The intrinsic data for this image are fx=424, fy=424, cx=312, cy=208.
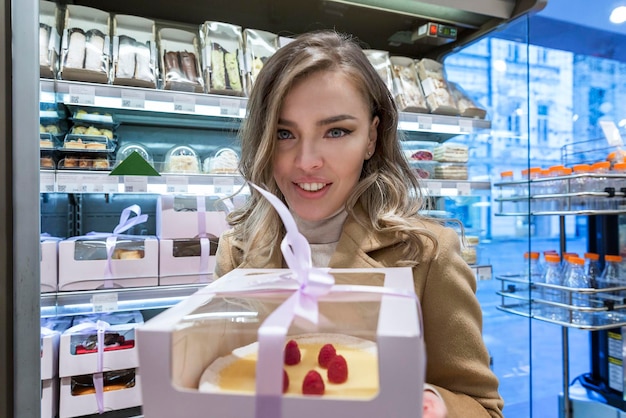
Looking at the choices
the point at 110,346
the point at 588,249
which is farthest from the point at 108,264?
the point at 588,249

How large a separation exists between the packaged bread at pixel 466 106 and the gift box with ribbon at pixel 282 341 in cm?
192

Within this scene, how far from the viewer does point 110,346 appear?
1625 millimetres

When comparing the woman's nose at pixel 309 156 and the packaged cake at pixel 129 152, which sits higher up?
the packaged cake at pixel 129 152

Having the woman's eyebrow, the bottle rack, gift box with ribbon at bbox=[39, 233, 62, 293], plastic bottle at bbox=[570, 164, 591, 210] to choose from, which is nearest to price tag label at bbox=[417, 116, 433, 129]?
the bottle rack

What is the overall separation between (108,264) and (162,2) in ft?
4.16

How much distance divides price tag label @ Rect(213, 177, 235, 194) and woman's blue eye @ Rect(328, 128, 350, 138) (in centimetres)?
97

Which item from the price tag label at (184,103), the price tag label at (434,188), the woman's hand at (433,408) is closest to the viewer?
the woman's hand at (433,408)

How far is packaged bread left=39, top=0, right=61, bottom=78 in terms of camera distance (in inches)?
59.3

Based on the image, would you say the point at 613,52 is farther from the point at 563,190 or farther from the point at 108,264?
the point at 108,264

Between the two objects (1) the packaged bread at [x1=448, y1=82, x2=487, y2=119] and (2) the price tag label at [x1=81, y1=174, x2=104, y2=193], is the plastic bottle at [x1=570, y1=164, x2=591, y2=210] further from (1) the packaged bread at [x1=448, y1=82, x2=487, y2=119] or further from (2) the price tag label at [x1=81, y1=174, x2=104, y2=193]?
(2) the price tag label at [x1=81, y1=174, x2=104, y2=193]

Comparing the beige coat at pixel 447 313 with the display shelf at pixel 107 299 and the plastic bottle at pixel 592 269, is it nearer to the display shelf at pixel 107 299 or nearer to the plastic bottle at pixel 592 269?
the display shelf at pixel 107 299

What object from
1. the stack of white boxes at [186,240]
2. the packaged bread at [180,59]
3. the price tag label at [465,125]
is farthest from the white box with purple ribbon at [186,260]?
the price tag label at [465,125]

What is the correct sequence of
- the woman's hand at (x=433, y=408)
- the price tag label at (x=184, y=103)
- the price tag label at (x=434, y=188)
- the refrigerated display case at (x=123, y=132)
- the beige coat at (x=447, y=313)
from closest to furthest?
the woman's hand at (x=433, y=408)
the beige coat at (x=447, y=313)
the refrigerated display case at (x=123, y=132)
the price tag label at (x=184, y=103)
the price tag label at (x=434, y=188)

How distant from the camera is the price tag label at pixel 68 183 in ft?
4.96
